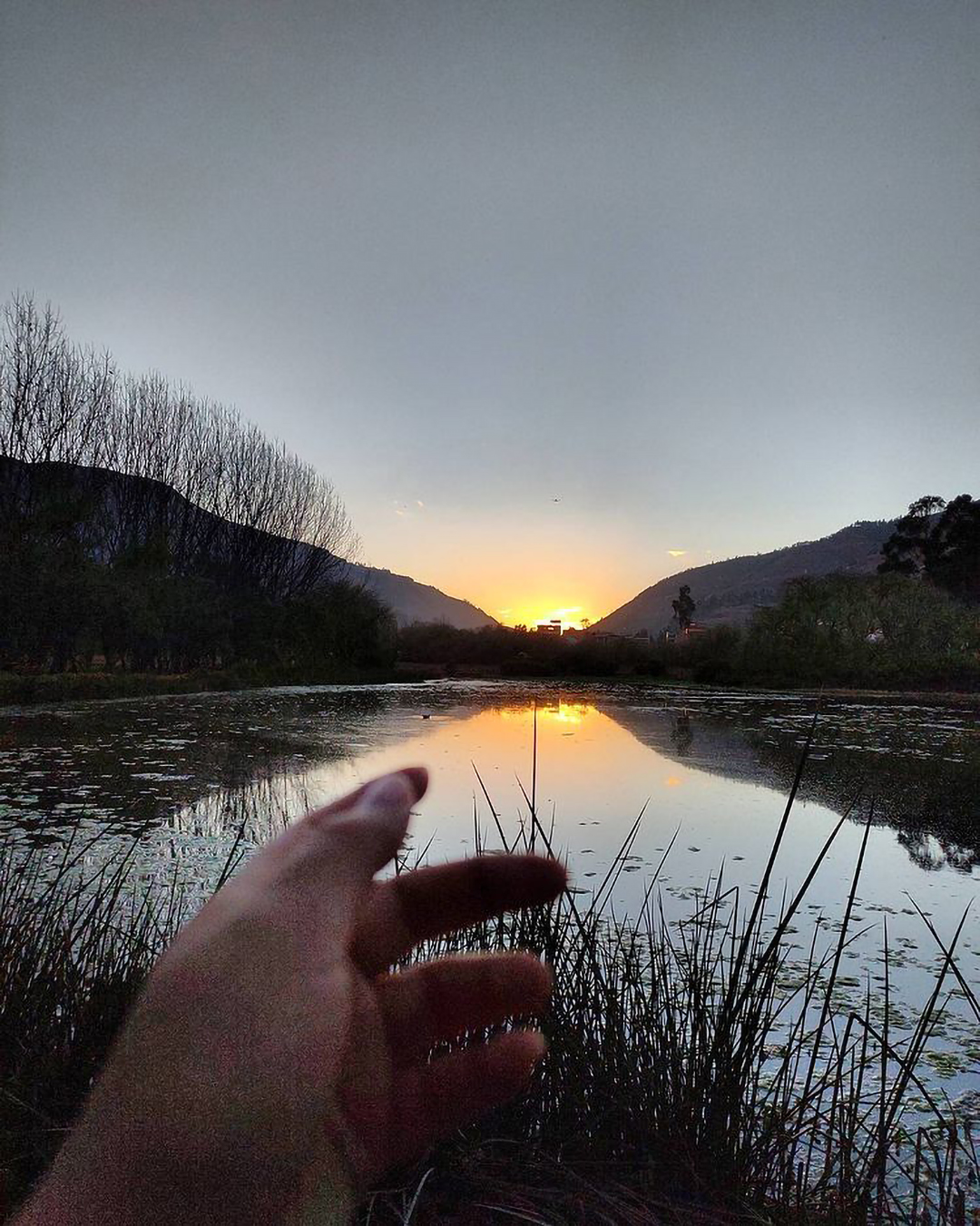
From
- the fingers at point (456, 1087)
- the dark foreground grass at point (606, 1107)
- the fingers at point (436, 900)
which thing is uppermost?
the fingers at point (436, 900)

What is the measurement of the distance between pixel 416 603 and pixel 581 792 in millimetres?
1420

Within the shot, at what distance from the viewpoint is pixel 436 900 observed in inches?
8.1

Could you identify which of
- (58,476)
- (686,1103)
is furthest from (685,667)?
(58,476)

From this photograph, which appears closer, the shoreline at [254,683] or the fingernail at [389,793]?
the fingernail at [389,793]

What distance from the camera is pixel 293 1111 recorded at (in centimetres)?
17

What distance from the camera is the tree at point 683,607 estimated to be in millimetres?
2156

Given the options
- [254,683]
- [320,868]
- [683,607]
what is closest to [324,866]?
[320,868]

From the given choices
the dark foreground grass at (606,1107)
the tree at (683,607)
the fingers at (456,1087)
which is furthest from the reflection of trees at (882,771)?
the fingers at (456,1087)

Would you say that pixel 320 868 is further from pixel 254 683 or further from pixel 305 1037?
pixel 254 683

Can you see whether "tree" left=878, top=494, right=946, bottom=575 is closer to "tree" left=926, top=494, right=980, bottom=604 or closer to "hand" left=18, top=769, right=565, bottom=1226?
"tree" left=926, top=494, right=980, bottom=604

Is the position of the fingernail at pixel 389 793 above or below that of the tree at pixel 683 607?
below

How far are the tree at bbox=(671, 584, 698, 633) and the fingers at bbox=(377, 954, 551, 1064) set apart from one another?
184 centimetres

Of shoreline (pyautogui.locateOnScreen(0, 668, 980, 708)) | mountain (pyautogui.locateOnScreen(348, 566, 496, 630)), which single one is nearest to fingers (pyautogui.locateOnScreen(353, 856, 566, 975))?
shoreline (pyautogui.locateOnScreen(0, 668, 980, 708))

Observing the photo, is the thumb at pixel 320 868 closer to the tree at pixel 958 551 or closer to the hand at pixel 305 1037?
the hand at pixel 305 1037
